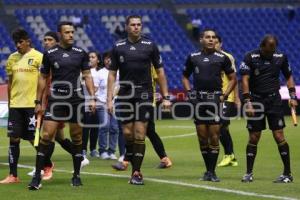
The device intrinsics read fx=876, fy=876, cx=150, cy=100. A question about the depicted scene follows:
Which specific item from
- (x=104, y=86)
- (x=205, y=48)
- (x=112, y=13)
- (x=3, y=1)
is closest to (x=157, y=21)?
(x=112, y=13)

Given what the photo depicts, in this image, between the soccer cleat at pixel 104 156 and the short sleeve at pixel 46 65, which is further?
the soccer cleat at pixel 104 156

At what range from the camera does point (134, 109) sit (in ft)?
39.5

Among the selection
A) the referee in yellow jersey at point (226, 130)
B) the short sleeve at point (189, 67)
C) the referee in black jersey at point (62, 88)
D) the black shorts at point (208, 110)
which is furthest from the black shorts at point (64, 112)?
the referee in yellow jersey at point (226, 130)

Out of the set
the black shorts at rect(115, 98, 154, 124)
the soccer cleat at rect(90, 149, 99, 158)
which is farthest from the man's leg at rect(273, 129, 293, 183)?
the soccer cleat at rect(90, 149, 99, 158)

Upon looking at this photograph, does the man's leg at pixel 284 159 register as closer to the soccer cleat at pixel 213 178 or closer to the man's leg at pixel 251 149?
the man's leg at pixel 251 149

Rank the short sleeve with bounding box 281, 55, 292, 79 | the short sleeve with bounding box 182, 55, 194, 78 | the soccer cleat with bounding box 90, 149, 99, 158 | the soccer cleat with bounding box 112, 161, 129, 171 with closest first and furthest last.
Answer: the short sleeve with bounding box 281, 55, 292, 79 < the short sleeve with bounding box 182, 55, 194, 78 < the soccer cleat with bounding box 112, 161, 129, 171 < the soccer cleat with bounding box 90, 149, 99, 158

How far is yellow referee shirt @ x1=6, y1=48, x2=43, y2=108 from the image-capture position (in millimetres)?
12273

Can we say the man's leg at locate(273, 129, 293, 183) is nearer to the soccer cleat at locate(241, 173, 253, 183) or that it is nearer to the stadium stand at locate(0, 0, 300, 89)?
the soccer cleat at locate(241, 173, 253, 183)

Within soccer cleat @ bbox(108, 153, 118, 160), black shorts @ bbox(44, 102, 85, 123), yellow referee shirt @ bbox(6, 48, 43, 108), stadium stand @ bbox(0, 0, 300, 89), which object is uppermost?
stadium stand @ bbox(0, 0, 300, 89)

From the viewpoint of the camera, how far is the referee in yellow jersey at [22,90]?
40.2 feet

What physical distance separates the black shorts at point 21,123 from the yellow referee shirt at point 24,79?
88 mm

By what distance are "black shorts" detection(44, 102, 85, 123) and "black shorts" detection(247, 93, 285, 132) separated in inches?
95.8

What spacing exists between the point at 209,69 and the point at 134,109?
4.06 ft

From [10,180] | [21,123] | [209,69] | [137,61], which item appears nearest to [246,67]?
[209,69]
